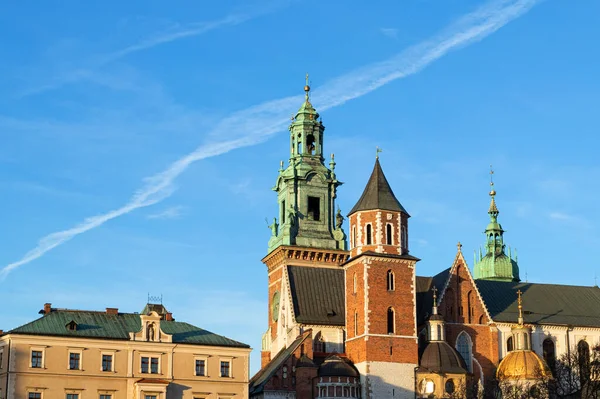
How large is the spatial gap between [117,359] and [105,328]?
2.87 meters

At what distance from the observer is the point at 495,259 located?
133750 millimetres

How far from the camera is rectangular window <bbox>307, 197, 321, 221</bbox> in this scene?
371 feet

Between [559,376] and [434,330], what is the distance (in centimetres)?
1124

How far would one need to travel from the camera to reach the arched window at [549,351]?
101188 mm

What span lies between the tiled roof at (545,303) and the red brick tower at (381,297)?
12.0 meters

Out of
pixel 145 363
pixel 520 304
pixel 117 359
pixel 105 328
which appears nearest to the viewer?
pixel 117 359

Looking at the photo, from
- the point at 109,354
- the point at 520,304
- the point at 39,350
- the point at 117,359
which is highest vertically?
the point at 520,304

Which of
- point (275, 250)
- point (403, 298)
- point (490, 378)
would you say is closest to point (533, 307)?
point (490, 378)

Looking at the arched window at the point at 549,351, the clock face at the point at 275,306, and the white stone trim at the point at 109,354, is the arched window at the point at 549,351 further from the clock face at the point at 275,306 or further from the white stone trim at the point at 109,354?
the white stone trim at the point at 109,354

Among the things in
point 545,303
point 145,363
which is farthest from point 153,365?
point 545,303

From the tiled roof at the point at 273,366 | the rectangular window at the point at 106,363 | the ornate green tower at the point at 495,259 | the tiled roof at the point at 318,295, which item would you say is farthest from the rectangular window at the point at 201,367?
the ornate green tower at the point at 495,259

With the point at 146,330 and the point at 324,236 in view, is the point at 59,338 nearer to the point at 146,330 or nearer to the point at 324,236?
the point at 146,330

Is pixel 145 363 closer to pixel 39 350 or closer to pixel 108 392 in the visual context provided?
pixel 108 392

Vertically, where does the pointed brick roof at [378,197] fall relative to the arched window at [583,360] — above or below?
above
